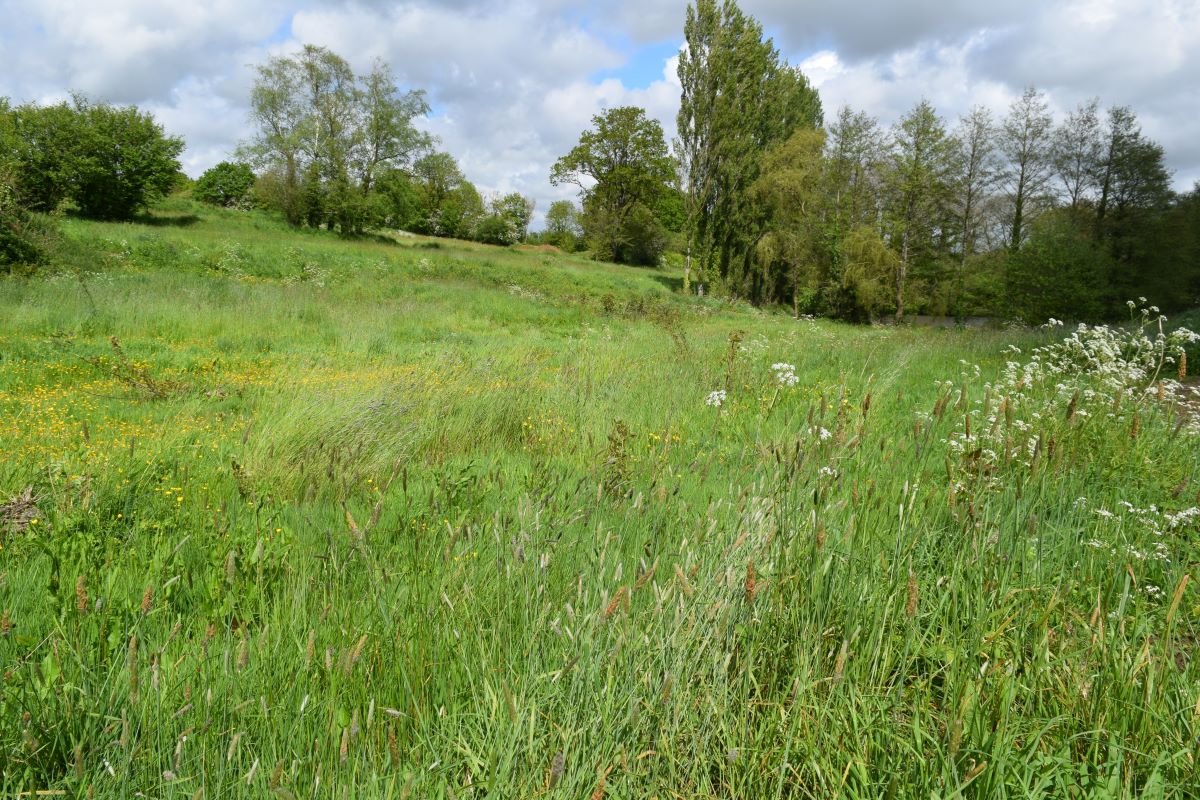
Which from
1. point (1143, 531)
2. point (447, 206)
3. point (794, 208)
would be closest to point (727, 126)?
point (794, 208)

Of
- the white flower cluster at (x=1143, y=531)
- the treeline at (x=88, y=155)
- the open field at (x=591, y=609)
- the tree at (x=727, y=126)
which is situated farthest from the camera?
the tree at (x=727, y=126)

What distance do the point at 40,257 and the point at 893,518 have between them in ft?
71.5

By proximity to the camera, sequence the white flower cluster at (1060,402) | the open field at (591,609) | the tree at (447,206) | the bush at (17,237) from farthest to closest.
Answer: the tree at (447,206), the bush at (17,237), the white flower cluster at (1060,402), the open field at (591,609)

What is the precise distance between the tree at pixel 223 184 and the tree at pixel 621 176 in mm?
25857

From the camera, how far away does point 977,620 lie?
63.7 inches

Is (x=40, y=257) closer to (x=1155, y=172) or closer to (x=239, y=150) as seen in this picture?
(x=239, y=150)

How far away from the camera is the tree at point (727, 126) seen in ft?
105

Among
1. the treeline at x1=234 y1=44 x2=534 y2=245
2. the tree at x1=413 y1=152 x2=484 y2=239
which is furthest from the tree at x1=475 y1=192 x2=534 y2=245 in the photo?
the treeline at x1=234 y1=44 x2=534 y2=245

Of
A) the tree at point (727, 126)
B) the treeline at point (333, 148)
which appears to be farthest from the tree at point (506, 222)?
the tree at point (727, 126)

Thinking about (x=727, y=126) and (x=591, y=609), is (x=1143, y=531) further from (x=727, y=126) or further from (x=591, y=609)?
(x=727, y=126)

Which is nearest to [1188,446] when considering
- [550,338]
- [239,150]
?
[550,338]

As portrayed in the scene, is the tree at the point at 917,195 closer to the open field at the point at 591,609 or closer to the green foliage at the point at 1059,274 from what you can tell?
the green foliage at the point at 1059,274

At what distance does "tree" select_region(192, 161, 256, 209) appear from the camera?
51.3m

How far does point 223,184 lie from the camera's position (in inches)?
2099
